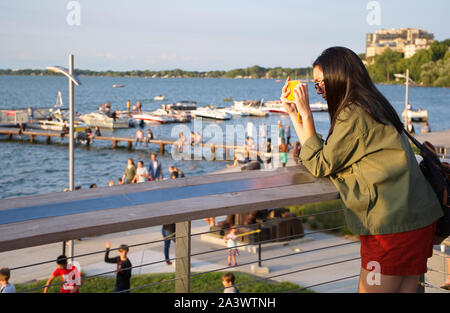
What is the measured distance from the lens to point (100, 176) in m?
35.3

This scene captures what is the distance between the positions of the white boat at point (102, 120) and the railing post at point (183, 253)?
189ft

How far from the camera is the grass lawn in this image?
903 centimetres

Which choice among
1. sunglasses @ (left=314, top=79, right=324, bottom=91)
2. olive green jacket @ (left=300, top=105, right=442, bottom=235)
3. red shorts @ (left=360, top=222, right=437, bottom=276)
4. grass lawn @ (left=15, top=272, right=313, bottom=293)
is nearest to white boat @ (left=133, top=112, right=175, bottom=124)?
grass lawn @ (left=15, top=272, right=313, bottom=293)

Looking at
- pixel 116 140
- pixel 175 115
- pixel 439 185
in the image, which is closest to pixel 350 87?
pixel 439 185

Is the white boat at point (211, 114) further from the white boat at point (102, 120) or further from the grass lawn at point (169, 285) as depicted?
the grass lawn at point (169, 285)

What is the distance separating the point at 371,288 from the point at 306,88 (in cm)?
99

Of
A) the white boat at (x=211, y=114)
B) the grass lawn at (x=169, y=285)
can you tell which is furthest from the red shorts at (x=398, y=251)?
the white boat at (x=211, y=114)

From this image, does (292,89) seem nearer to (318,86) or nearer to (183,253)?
(318,86)

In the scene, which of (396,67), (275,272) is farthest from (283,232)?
(396,67)

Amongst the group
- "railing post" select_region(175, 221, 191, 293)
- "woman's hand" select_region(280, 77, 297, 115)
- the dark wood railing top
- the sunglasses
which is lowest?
"railing post" select_region(175, 221, 191, 293)

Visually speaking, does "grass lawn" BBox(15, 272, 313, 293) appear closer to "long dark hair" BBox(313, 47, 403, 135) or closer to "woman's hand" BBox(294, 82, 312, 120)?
"woman's hand" BBox(294, 82, 312, 120)

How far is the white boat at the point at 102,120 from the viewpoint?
5869 cm

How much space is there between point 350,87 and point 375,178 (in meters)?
0.41

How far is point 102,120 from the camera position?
194ft
